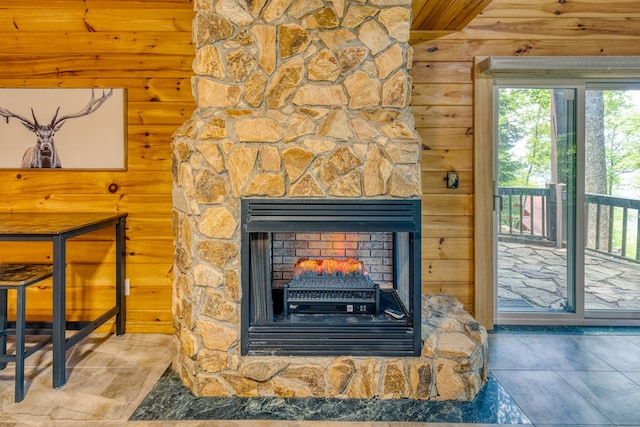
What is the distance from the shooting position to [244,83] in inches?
85.4

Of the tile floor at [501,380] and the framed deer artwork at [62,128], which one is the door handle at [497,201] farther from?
the framed deer artwork at [62,128]

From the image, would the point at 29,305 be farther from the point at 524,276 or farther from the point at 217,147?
the point at 524,276

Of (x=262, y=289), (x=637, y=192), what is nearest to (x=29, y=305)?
(x=262, y=289)

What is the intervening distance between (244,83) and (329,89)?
47 cm

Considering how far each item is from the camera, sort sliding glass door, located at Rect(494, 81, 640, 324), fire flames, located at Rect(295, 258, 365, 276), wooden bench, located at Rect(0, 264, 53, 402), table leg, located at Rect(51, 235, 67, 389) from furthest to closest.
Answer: sliding glass door, located at Rect(494, 81, 640, 324) < fire flames, located at Rect(295, 258, 365, 276) < table leg, located at Rect(51, 235, 67, 389) < wooden bench, located at Rect(0, 264, 53, 402)

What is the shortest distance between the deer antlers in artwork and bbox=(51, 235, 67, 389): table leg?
104cm

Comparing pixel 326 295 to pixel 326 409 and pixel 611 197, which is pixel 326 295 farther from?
pixel 611 197

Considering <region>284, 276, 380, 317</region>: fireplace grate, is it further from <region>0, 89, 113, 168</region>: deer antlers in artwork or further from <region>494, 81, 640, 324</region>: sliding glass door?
<region>0, 89, 113, 168</region>: deer antlers in artwork

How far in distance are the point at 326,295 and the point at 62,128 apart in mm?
2319

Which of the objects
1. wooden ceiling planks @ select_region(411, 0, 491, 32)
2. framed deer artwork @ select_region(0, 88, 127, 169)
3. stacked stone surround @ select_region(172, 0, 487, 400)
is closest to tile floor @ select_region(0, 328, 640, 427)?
stacked stone surround @ select_region(172, 0, 487, 400)

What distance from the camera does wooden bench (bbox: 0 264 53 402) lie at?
2.12 m

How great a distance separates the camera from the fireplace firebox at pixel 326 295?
6.98 ft

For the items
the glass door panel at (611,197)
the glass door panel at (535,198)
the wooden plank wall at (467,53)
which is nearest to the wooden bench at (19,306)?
the wooden plank wall at (467,53)

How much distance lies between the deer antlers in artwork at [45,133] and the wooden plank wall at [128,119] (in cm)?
8
